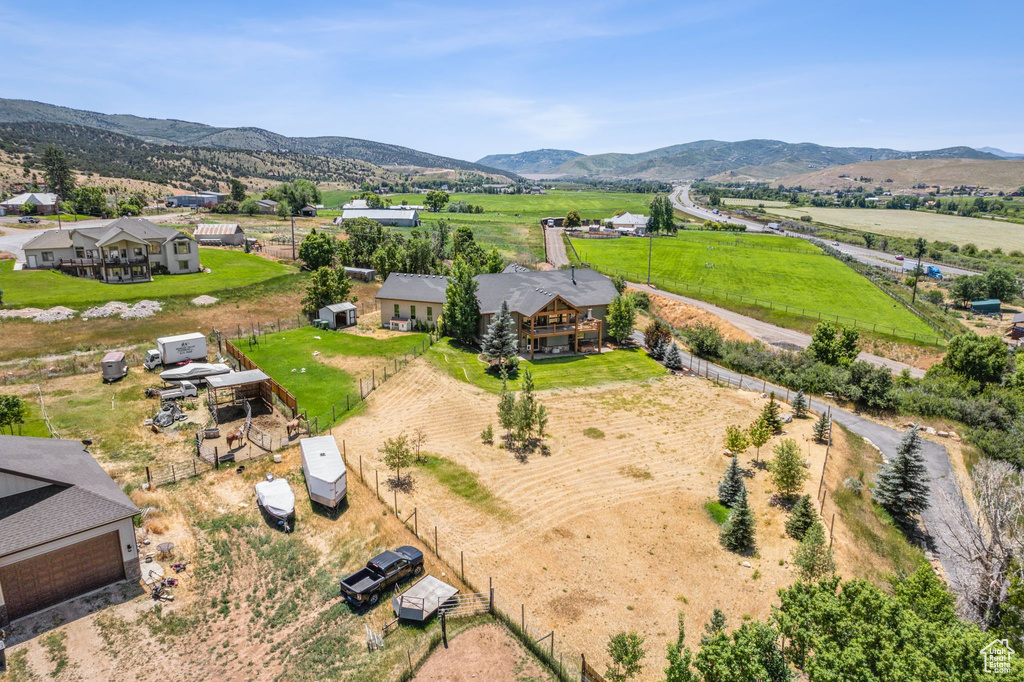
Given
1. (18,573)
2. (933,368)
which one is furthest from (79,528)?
(933,368)

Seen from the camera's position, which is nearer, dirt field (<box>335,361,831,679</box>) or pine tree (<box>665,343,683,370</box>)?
dirt field (<box>335,361,831,679</box>)

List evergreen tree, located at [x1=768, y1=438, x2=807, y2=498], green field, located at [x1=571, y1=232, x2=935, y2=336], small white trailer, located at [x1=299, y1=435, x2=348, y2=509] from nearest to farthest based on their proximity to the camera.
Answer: small white trailer, located at [x1=299, y1=435, x2=348, y2=509] → evergreen tree, located at [x1=768, y1=438, x2=807, y2=498] → green field, located at [x1=571, y1=232, x2=935, y2=336]

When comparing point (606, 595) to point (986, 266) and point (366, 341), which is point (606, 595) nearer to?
point (366, 341)

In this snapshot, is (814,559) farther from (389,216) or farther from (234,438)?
(389,216)

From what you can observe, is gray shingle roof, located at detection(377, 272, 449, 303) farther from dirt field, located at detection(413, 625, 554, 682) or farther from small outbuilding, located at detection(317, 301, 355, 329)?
dirt field, located at detection(413, 625, 554, 682)

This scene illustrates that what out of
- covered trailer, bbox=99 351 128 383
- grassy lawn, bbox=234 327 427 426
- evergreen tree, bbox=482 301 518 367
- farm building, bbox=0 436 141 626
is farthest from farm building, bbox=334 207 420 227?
farm building, bbox=0 436 141 626

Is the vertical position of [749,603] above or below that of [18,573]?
below

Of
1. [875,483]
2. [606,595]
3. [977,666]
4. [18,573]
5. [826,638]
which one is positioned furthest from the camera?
[875,483]
